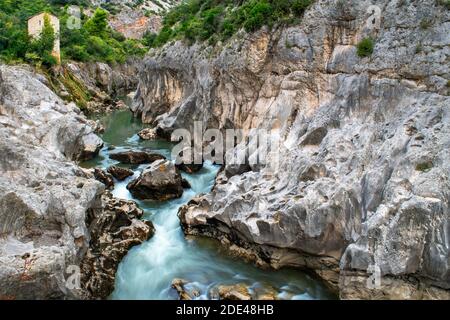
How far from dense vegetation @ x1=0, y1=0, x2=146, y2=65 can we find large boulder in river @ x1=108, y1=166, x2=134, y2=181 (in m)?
19.7

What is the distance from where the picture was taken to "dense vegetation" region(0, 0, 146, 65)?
3559cm

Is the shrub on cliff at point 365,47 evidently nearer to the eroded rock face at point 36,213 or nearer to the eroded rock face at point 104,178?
the eroded rock face at point 36,213

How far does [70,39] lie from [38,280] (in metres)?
43.1

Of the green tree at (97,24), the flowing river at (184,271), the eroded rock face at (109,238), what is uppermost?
the green tree at (97,24)

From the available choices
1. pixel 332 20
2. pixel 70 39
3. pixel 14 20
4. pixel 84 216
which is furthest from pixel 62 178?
pixel 70 39

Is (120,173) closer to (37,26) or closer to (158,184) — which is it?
(158,184)

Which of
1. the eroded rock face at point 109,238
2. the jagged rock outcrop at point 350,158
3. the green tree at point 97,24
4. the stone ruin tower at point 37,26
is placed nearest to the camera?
the jagged rock outcrop at point 350,158

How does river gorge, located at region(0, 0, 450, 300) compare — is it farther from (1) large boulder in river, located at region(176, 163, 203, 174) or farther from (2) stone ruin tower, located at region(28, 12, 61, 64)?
(2) stone ruin tower, located at region(28, 12, 61, 64)

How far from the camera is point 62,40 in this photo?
46.2 metres

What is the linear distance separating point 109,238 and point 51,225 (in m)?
2.80

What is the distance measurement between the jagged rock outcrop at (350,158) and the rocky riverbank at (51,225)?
3.13 metres

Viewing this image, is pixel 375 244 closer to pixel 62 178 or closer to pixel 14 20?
pixel 62 178

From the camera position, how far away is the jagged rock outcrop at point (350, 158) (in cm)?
1027

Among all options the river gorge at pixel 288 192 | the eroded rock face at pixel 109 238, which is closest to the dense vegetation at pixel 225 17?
the river gorge at pixel 288 192
